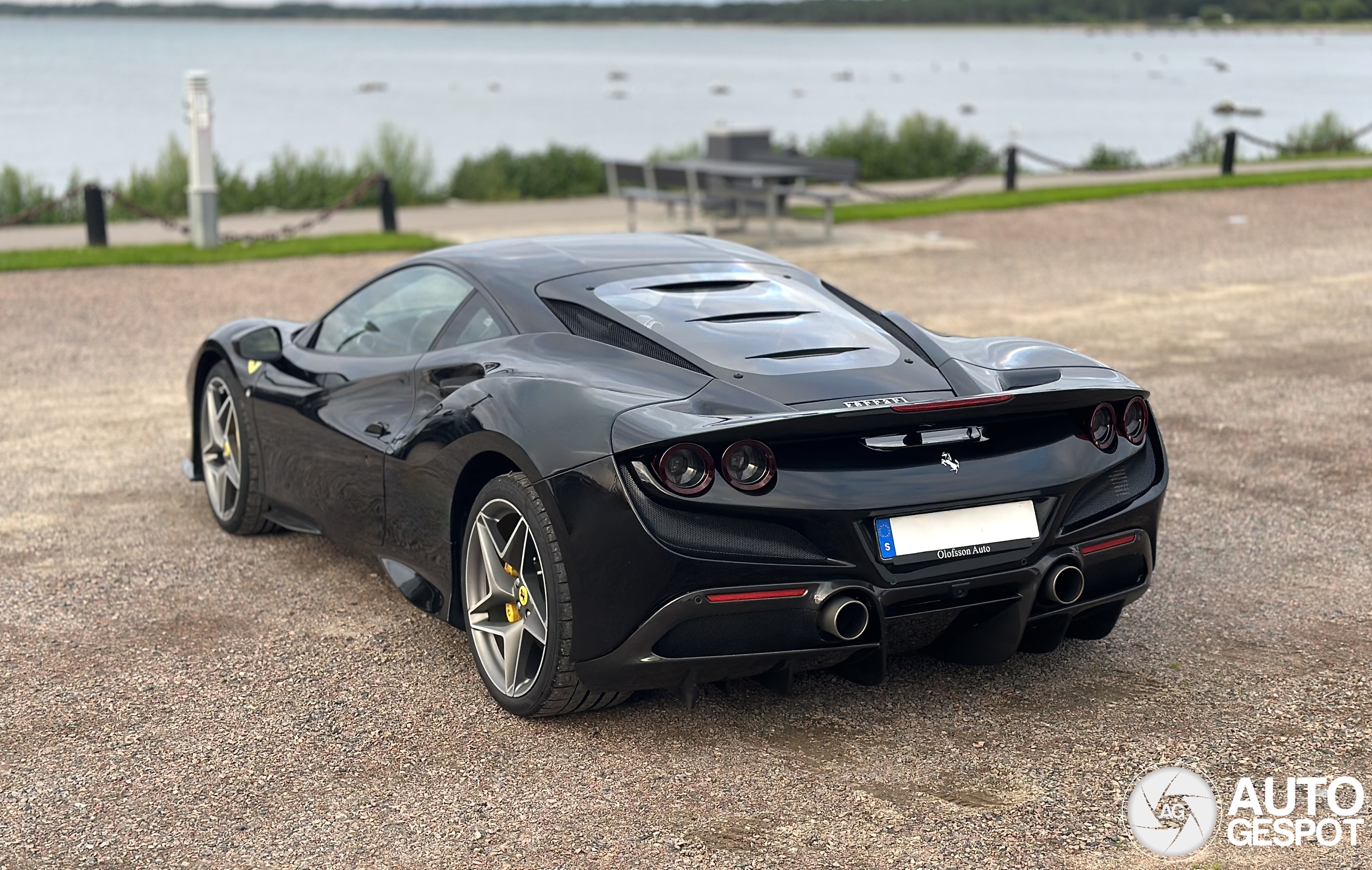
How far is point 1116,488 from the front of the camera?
4441mm

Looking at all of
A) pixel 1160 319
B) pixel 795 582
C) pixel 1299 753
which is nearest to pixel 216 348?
pixel 795 582

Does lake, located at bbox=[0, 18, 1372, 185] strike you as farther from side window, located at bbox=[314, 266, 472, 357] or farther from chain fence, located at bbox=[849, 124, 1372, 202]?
side window, located at bbox=[314, 266, 472, 357]

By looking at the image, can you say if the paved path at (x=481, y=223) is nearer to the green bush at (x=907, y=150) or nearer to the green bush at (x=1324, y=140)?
the green bush at (x=907, y=150)

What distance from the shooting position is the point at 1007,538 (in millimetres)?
4152

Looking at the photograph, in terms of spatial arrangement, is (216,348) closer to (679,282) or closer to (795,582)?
(679,282)

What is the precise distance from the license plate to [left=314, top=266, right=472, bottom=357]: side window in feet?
6.37

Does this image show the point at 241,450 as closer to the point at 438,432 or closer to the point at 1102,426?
the point at 438,432

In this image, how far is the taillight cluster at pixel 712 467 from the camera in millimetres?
3963

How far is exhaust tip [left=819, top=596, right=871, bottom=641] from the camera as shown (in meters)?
3.96

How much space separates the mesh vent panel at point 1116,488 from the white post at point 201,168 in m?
13.0

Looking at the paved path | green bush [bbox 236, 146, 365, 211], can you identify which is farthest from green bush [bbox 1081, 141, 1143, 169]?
green bush [bbox 236, 146, 365, 211]

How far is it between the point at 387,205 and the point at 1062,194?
9103 mm

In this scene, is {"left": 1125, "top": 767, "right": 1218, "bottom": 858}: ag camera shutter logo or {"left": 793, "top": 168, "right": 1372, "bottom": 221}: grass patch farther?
{"left": 793, "top": 168, "right": 1372, "bottom": 221}: grass patch

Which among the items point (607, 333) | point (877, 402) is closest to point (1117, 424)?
point (877, 402)
